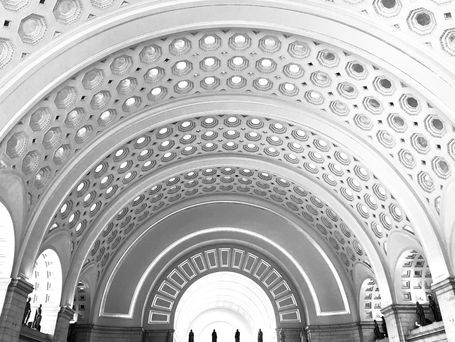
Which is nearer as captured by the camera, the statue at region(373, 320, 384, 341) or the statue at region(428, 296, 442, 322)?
the statue at region(428, 296, 442, 322)

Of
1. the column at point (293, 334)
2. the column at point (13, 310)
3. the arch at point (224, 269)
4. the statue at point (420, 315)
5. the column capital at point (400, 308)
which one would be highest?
the arch at point (224, 269)

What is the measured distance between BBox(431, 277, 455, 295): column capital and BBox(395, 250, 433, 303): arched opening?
4.53 meters

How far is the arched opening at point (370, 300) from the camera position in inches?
1038

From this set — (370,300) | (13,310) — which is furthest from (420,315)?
(13,310)

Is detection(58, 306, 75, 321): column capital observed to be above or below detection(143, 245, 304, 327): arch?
below

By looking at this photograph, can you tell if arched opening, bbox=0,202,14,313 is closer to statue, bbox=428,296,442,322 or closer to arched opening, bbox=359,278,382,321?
statue, bbox=428,296,442,322

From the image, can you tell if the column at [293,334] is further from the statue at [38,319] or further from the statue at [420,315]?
the statue at [38,319]

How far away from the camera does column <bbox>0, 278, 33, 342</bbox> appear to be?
49.4 feet

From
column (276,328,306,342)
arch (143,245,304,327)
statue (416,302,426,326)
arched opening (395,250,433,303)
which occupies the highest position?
arch (143,245,304,327)

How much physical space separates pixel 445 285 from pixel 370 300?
35.5ft

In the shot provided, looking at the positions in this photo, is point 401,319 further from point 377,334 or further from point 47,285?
point 47,285

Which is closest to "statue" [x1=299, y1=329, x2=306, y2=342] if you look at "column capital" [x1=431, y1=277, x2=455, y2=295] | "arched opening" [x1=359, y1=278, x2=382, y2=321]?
"arched opening" [x1=359, y1=278, x2=382, y2=321]

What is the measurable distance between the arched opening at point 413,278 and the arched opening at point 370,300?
4517mm

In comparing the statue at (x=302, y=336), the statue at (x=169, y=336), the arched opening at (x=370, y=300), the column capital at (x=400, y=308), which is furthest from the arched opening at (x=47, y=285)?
the arched opening at (x=370, y=300)
